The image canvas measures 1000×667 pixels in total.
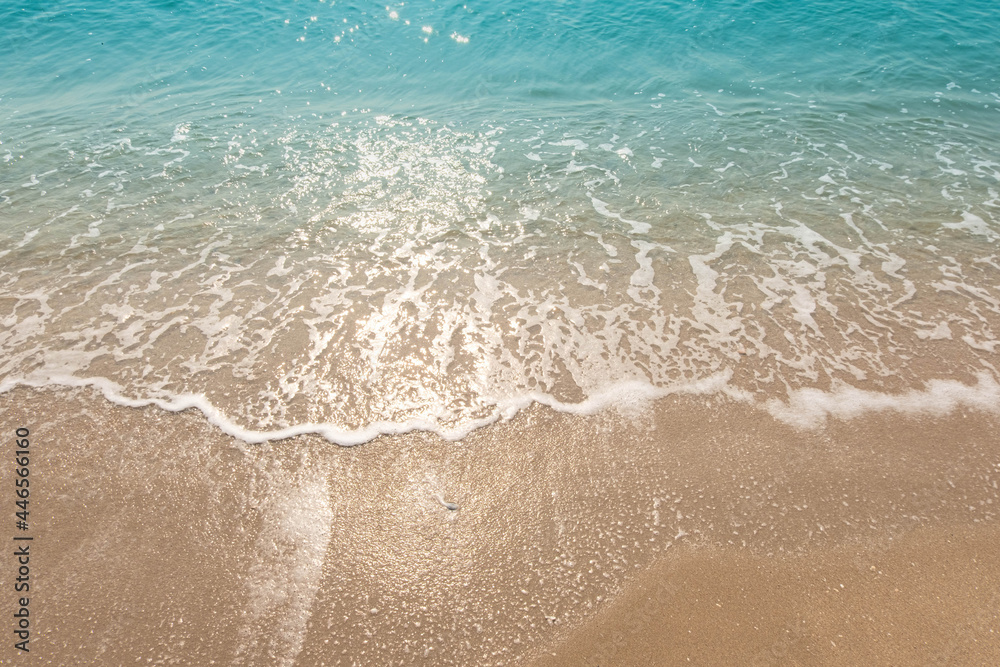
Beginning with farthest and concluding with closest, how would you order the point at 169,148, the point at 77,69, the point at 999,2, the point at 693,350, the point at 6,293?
1. the point at 999,2
2. the point at 77,69
3. the point at 169,148
4. the point at 6,293
5. the point at 693,350

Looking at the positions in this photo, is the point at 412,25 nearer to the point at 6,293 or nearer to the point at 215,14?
the point at 215,14

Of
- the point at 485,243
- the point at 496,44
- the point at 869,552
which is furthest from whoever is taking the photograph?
the point at 496,44

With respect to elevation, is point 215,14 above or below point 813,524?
above

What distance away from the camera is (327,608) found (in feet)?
11.1

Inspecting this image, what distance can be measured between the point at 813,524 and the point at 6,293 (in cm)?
884

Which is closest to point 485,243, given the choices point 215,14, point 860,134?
point 860,134

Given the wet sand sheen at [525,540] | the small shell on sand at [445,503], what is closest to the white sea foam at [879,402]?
the wet sand sheen at [525,540]

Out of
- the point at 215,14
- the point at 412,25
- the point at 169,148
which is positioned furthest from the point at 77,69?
the point at 412,25

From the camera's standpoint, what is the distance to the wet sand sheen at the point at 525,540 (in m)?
3.23

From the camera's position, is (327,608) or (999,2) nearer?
(327,608)

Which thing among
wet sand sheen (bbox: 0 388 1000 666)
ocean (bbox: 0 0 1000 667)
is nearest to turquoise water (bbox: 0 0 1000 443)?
ocean (bbox: 0 0 1000 667)

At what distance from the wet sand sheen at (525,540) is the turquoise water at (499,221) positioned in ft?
1.54

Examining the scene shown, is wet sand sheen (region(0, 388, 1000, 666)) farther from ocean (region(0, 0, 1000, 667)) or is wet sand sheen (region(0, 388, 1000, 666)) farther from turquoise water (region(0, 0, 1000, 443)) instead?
turquoise water (region(0, 0, 1000, 443))

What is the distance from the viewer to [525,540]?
372 centimetres
